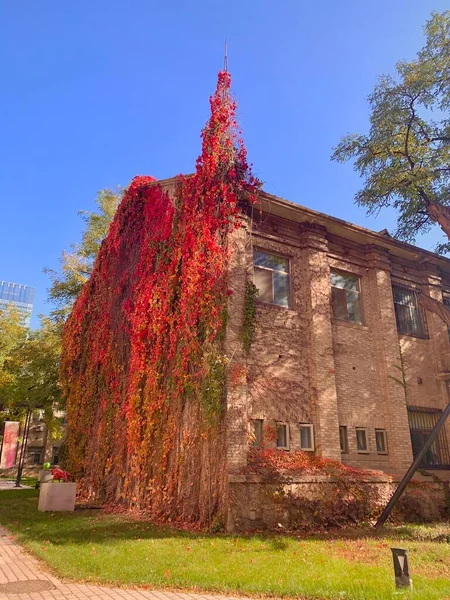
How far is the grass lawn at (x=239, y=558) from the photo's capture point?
6.31 meters

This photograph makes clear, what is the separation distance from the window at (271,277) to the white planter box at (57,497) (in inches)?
308

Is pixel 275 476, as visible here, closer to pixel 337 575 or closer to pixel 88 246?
pixel 337 575

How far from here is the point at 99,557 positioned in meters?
7.67

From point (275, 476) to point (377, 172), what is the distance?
37.5 feet

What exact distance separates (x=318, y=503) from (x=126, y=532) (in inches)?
189

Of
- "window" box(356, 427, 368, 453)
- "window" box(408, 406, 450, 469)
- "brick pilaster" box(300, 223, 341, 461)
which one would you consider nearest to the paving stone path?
"brick pilaster" box(300, 223, 341, 461)

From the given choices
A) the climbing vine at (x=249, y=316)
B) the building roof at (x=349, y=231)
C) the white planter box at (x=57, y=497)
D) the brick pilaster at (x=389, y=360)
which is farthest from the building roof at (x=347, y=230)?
the white planter box at (x=57, y=497)

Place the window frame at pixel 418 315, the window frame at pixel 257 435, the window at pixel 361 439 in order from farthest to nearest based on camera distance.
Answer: the window frame at pixel 418 315
the window at pixel 361 439
the window frame at pixel 257 435

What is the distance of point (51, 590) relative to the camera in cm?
623

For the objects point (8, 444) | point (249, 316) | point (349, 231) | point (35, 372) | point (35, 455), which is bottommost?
point (35, 455)

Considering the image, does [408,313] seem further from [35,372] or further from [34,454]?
[34,454]

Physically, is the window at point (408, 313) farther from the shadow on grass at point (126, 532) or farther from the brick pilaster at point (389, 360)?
the shadow on grass at point (126, 532)

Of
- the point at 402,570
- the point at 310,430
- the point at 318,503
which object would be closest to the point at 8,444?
the point at 310,430

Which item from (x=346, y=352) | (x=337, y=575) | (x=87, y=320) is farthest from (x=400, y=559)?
(x=87, y=320)
